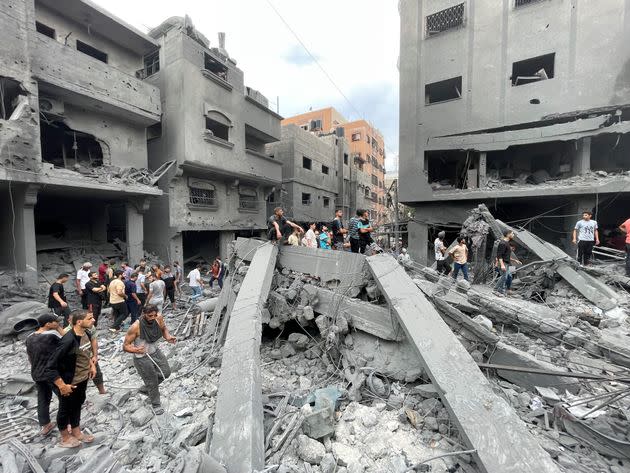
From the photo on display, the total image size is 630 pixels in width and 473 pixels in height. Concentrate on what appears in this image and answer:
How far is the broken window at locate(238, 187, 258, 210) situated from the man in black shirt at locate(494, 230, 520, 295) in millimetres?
13650

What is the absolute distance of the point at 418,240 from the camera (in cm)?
1507

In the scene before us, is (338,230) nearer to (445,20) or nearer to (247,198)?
(247,198)

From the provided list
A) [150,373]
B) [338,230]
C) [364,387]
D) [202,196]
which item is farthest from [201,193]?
[364,387]

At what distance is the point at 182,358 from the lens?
5531 millimetres

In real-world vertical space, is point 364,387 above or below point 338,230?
below

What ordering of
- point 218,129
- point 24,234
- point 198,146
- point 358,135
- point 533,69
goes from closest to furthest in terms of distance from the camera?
1. point 24,234
2. point 198,146
3. point 533,69
4. point 218,129
5. point 358,135

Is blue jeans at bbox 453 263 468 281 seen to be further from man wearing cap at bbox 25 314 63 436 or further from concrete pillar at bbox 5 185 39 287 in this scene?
concrete pillar at bbox 5 185 39 287

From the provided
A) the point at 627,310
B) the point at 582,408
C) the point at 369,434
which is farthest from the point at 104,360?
the point at 627,310

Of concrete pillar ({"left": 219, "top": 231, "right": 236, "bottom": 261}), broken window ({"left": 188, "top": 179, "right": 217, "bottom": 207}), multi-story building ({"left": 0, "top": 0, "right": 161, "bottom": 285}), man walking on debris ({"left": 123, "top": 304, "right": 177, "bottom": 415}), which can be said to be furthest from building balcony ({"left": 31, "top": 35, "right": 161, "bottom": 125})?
man walking on debris ({"left": 123, "top": 304, "right": 177, "bottom": 415})

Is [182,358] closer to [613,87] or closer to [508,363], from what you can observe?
[508,363]

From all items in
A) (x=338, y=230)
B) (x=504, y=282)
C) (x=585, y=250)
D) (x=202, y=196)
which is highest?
(x=202, y=196)

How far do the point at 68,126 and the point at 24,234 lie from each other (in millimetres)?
4481

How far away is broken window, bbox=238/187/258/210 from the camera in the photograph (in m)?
17.3

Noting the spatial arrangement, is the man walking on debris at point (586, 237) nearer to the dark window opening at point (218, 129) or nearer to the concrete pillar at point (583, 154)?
the concrete pillar at point (583, 154)
